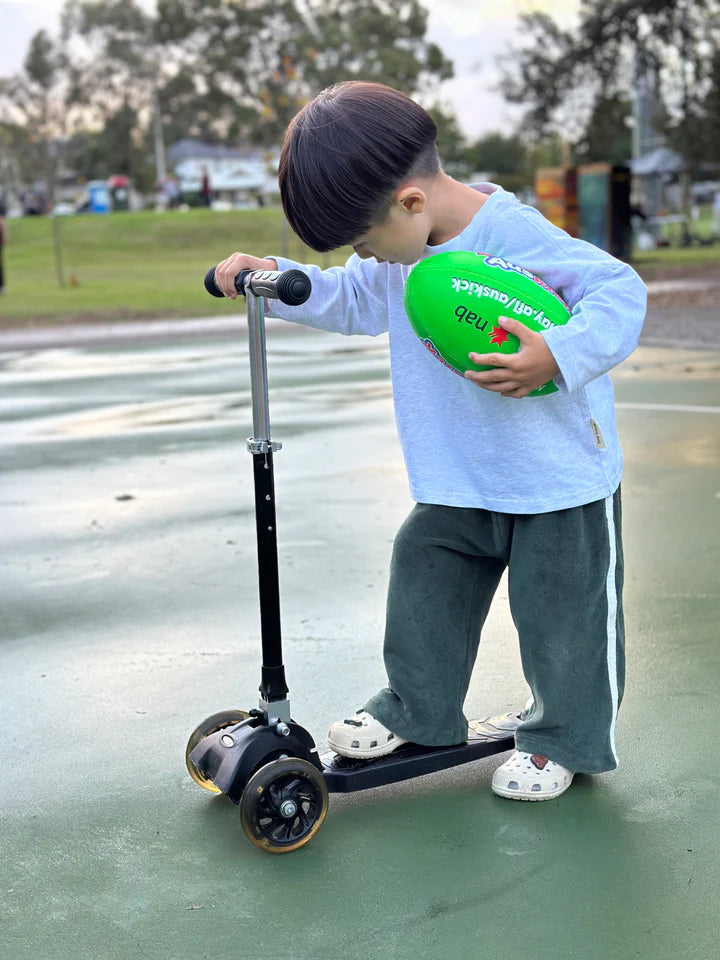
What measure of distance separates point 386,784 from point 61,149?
92286 millimetres

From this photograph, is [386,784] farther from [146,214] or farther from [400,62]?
[400,62]

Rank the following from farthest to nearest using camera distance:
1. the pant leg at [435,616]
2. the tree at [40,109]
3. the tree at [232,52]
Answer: the tree at [40,109]
the tree at [232,52]
the pant leg at [435,616]

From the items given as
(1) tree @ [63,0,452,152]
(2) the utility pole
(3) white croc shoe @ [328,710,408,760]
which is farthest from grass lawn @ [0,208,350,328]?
(2) the utility pole

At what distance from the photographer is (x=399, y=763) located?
2752 millimetres

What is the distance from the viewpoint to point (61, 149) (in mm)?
89250

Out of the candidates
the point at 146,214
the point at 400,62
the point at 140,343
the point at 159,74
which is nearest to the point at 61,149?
the point at 159,74

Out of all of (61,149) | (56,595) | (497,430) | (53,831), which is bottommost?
(61,149)

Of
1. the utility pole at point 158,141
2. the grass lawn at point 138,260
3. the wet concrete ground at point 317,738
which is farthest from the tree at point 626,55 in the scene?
the utility pole at point 158,141

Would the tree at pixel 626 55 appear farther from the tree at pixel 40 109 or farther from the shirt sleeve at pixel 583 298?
the tree at pixel 40 109

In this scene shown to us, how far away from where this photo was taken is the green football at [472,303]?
237 centimetres

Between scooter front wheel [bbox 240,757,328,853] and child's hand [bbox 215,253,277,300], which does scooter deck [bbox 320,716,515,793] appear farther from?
child's hand [bbox 215,253,277,300]

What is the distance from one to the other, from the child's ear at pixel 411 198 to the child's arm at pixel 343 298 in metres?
0.37

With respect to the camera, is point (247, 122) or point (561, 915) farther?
point (247, 122)

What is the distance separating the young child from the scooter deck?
0.03 metres
